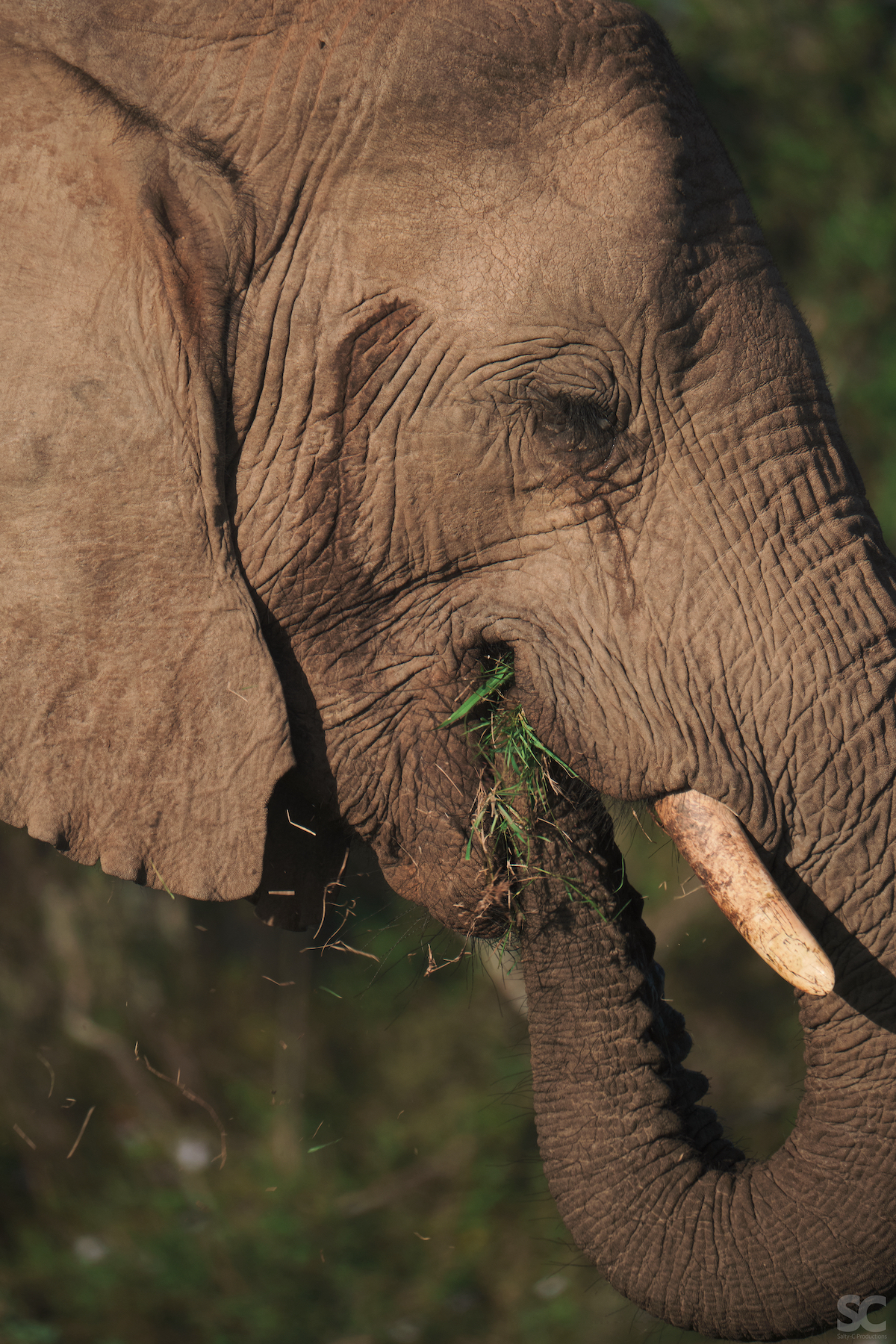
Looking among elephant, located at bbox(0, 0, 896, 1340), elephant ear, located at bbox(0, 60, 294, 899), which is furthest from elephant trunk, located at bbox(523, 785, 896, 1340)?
elephant ear, located at bbox(0, 60, 294, 899)

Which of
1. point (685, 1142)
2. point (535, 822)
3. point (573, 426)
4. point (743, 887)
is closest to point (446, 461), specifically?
point (573, 426)

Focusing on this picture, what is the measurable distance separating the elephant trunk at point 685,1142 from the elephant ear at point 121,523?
0.65m

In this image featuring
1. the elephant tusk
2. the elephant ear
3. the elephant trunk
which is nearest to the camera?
the elephant tusk

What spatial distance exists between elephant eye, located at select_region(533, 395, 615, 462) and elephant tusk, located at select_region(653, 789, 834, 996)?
0.60 metres

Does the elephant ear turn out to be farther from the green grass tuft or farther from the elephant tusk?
the elephant tusk

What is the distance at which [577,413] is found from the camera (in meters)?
2.09

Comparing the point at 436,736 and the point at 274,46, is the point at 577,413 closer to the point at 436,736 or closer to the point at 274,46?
the point at 436,736

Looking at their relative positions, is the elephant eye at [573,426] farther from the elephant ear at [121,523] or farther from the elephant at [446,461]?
the elephant ear at [121,523]

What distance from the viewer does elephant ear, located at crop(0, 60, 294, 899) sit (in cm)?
201

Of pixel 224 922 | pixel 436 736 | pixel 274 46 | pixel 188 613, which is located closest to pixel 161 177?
pixel 274 46

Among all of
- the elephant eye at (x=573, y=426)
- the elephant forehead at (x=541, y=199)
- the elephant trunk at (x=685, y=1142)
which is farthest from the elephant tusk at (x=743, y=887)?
the elephant forehead at (x=541, y=199)

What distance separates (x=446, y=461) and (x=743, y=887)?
33.3 inches

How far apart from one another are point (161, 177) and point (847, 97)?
701 cm

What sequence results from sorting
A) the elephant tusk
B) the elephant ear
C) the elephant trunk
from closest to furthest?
the elephant tusk → the elephant ear → the elephant trunk
